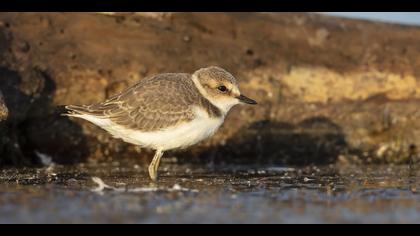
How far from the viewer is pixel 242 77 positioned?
10.6 metres

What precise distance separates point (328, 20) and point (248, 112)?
2.14 metres

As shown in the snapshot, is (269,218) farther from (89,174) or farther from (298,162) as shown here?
(298,162)

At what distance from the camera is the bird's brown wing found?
324 inches

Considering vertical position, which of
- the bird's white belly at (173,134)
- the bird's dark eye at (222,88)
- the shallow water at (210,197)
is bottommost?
the shallow water at (210,197)

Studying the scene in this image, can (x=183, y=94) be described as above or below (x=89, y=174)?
above

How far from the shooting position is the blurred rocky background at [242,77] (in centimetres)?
989

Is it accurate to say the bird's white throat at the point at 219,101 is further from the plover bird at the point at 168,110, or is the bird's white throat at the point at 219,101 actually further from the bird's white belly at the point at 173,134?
the bird's white belly at the point at 173,134

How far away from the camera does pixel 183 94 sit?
8.37 m

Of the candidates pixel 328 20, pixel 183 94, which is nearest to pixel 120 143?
pixel 183 94

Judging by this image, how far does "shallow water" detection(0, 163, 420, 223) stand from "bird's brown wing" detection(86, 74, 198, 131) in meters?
0.65

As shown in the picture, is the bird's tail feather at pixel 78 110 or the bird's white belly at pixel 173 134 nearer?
the bird's white belly at pixel 173 134

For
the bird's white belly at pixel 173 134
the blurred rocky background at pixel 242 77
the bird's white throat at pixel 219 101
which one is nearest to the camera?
the bird's white belly at pixel 173 134

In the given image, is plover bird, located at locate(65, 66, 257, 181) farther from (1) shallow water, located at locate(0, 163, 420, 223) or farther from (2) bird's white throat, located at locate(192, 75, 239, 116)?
(1) shallow water, located at locate(0, 163, 420, 223)

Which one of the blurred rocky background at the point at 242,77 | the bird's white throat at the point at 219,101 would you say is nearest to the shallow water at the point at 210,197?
the bird's white throat at the point at 219,101
